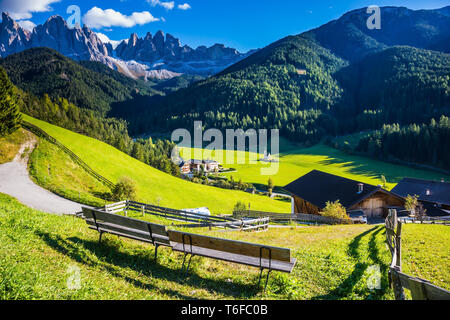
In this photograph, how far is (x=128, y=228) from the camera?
30.4ft

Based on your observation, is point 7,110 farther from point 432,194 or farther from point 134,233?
point 432,194

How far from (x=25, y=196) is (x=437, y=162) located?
14305 cm

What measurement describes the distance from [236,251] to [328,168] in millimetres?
123127

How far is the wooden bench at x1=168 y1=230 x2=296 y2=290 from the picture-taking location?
7.25 metres

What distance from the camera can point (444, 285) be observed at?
9430mm

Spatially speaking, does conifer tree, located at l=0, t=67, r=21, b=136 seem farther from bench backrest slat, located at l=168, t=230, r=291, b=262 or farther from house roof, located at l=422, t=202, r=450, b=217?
house roof, located at l=422, t=202, r=450, b=217

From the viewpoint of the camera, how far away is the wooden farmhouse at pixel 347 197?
38800 mm

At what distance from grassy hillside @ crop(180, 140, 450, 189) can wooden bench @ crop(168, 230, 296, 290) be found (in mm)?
95691

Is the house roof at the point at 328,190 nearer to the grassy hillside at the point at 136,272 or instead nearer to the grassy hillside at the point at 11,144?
the grassy hillside at the point at 136,272

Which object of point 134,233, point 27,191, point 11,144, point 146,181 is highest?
point 11,144

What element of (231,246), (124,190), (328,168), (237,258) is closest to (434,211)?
(124,190)
